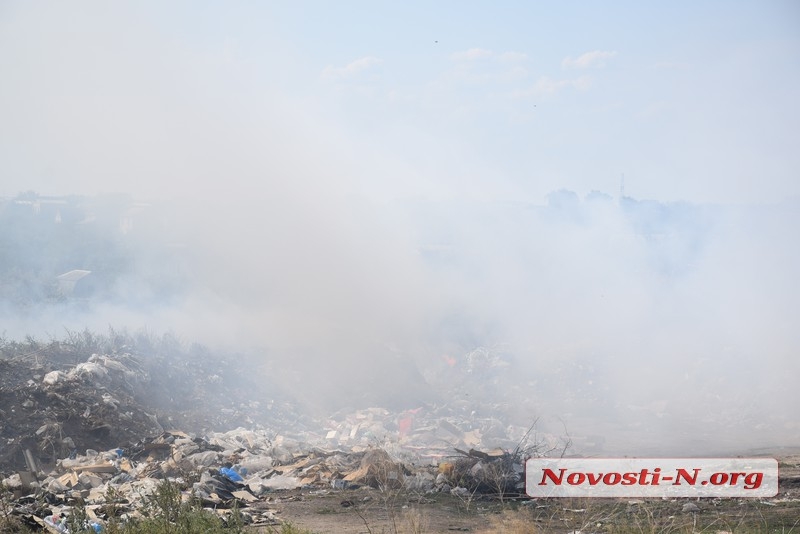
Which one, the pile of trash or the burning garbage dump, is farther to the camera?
the burning garbage dump

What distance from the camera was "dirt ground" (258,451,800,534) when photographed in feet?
21.6

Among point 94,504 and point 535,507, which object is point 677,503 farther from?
point 94,504

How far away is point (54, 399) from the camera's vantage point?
11227 millimetres

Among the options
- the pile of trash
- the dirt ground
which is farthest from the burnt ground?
the pile of trash

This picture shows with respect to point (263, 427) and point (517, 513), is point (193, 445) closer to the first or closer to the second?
point (263, 427)

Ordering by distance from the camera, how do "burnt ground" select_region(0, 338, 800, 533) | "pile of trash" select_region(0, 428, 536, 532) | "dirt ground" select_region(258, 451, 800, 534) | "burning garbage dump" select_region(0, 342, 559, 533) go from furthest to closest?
"burning garbage dump" select_region(0, 342, 559, 533)
"pile of trash" select_region(0, 428, 536, 532)
"burnt ground" select_region(0, 338, 800, 533)
"dirt ground" select_region(258, 451, 800, 534)

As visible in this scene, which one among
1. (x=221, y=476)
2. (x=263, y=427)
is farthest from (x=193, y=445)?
(x=263, y=427)

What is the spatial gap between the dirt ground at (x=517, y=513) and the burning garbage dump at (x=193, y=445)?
0.84 ft

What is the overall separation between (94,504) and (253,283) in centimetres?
1361

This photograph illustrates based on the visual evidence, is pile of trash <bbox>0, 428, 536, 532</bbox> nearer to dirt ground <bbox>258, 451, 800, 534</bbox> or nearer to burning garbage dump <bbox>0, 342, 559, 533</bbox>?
burning garbage dump <bbox>0, 342, 559, 533</bbox>

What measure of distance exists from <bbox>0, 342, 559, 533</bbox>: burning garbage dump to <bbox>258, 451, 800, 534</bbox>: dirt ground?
256 mm

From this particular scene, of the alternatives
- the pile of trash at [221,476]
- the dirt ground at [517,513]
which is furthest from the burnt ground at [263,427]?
the pile of trash at [221,476]

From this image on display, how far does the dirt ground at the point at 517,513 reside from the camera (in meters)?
6.59

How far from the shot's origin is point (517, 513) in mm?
7477
